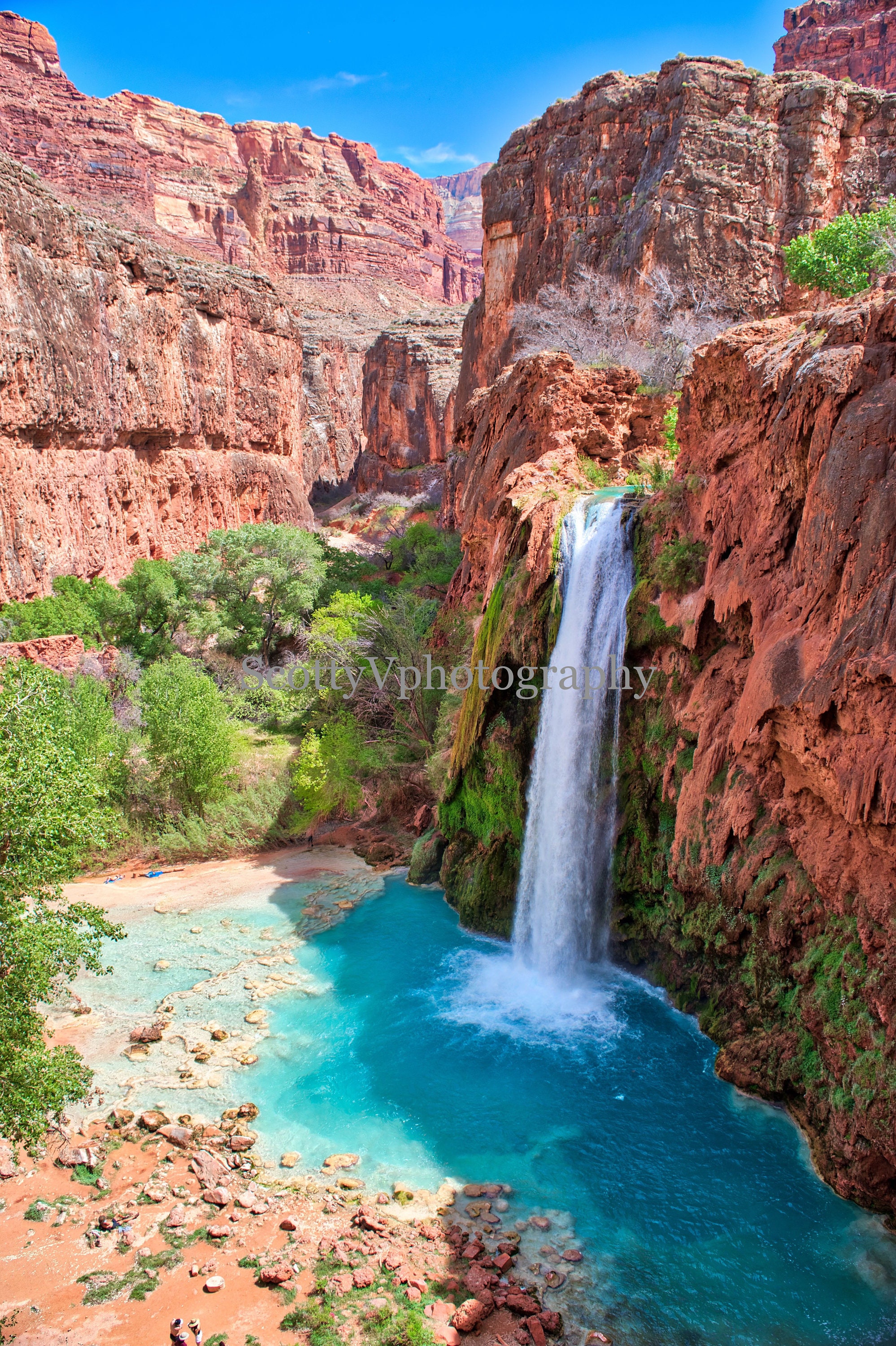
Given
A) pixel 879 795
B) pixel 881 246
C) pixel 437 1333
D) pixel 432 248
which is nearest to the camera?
pixel 437 1333

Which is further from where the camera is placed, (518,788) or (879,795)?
(518,788)

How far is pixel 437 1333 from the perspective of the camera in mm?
6691

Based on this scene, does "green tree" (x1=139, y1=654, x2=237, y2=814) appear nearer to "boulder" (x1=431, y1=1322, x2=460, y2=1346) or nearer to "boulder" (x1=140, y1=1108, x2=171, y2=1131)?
"boulder" (x1=140, y1=1108, x2=171, y2=1131)

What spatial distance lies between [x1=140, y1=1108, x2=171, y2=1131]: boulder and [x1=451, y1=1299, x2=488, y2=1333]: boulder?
13.6 feet

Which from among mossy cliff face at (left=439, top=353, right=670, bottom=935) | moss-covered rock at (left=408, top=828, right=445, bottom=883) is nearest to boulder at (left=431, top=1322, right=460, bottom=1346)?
mossy cliff face at (left=439, top=353, right=670, bottom=935)

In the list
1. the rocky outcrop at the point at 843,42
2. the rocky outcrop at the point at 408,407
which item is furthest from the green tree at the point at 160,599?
the rocky outcrop at the point at 843,42

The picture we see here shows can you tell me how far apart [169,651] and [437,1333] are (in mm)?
23598

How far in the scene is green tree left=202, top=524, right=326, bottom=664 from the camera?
28.6 m

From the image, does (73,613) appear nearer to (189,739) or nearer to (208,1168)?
(189,739)

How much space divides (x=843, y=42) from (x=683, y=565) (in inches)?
2360

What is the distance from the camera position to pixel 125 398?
102 feet

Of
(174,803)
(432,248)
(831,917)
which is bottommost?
(174,803)

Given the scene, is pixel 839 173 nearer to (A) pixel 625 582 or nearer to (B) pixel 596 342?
(B) pixel 596 342

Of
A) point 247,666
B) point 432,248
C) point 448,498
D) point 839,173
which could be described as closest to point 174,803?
point 247,666
